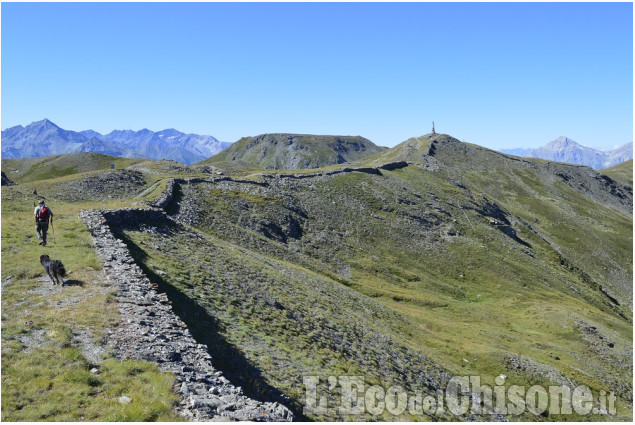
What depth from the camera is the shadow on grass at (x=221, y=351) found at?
60.7 feet


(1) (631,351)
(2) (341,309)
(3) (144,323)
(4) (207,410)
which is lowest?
(1) (631,351)

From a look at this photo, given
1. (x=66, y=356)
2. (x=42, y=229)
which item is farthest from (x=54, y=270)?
(x=66, y=356)

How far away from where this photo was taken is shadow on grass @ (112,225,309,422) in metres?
18.5

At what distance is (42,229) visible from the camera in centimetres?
2789

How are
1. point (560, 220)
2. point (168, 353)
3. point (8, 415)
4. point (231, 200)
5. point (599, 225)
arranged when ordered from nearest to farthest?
point (8, 415) < point (168, 353) < point (231, 200) < point (560, 220) < point (599, 225)

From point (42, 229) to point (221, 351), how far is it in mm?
17794

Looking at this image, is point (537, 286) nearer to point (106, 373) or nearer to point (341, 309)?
point (341, 309)

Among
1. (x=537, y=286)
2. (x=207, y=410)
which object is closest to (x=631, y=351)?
(x=537, y=286)

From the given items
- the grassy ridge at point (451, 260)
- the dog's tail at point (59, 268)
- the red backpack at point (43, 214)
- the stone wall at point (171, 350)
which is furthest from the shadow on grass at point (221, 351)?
the grassy ridge at point (451, 260)

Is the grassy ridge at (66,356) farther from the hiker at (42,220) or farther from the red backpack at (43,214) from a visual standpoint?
the red backpack at (43,214)

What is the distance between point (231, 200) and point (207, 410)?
203 feet

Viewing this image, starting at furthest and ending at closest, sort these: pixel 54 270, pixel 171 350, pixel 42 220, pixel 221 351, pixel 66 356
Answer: pixel 42 220 < pixel 54 270 < pixel 221 351 < pixel 171 350 < pixel 66 356

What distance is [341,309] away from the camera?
133ft

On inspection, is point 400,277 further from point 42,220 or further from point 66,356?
point 66,356
